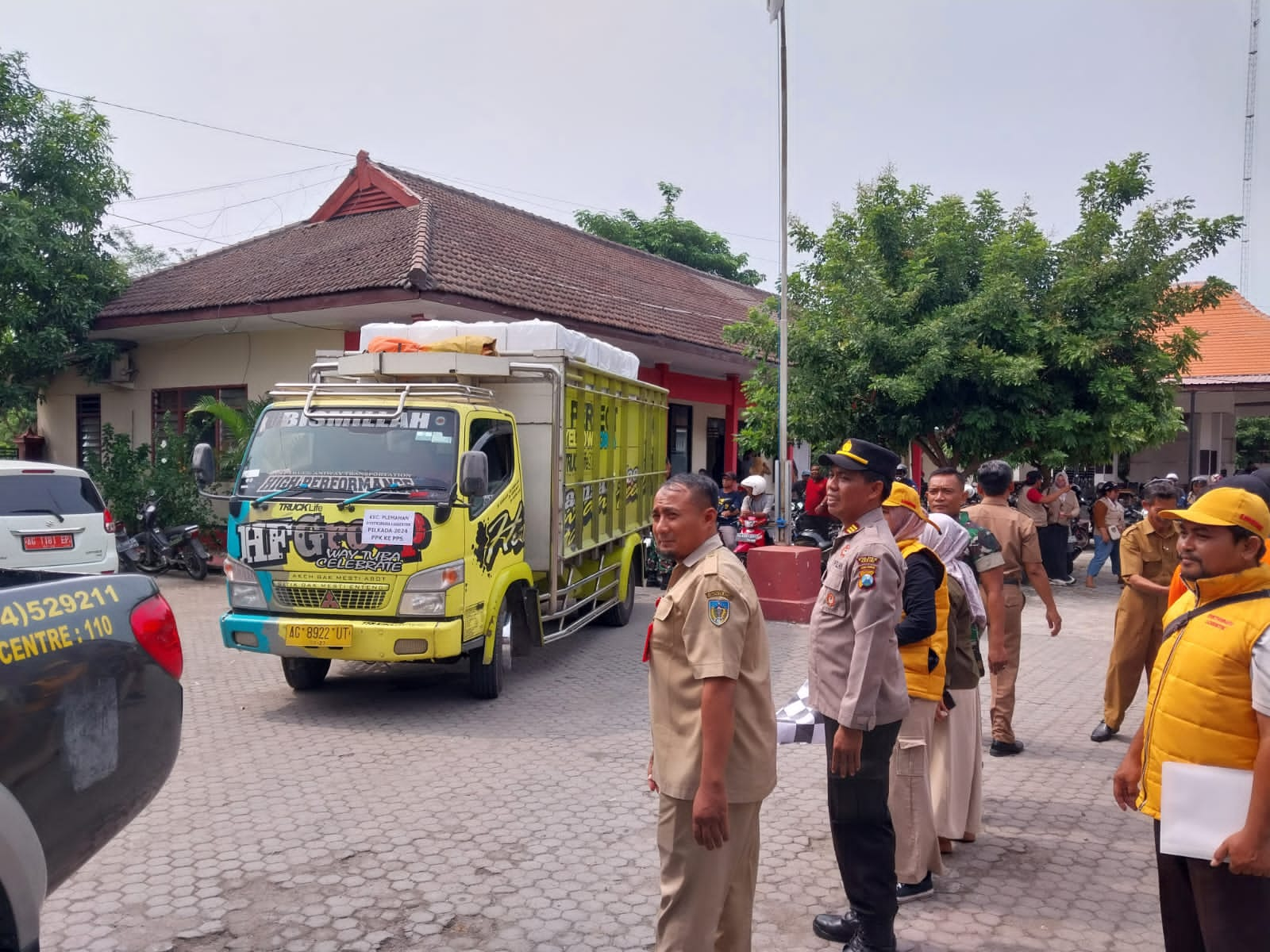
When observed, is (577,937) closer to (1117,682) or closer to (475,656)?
(475,656)

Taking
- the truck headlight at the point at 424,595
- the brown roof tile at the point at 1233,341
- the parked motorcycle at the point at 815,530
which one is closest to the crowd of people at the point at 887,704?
the truck headlight at the point at 424,595

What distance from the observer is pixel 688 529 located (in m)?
3.07

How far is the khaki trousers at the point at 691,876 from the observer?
2.88m

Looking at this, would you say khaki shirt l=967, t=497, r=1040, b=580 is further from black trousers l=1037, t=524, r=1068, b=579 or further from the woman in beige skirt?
black trousers l=1037, t=524, r=1068, b=579

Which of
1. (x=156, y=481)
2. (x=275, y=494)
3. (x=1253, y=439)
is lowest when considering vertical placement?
(x=156, y=481)

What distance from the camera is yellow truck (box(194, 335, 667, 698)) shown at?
6.71 metres

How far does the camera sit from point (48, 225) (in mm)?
14781

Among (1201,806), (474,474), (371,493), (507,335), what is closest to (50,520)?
(371,493)

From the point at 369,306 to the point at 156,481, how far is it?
14.6 feet

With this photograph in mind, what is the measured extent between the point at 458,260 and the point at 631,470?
4.91 metres

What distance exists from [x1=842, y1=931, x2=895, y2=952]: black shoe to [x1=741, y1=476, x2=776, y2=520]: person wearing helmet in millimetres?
9706

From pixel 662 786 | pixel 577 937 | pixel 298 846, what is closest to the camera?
pixel 662 786

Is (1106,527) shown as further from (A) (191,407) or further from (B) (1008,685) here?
(A) (191,407)

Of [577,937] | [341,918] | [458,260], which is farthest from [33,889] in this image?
[458,260]
